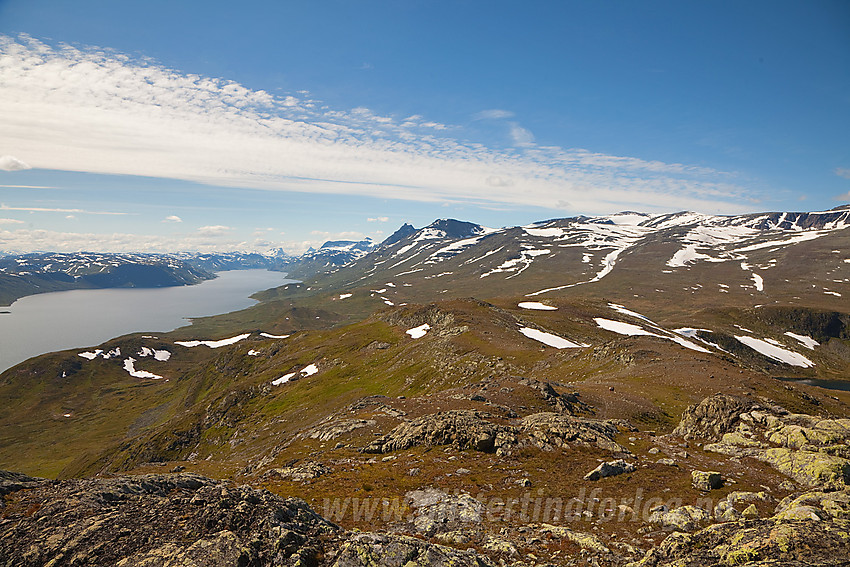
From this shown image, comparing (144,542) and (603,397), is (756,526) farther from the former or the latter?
(603,397)

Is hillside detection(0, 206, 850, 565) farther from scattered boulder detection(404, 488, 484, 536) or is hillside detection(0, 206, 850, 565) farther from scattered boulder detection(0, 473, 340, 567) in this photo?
scattered boulder detection(0, 473, 340, 567)

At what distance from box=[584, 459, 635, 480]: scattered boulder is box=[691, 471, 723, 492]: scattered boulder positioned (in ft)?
11.5

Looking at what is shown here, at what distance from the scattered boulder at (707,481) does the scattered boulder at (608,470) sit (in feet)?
11.5

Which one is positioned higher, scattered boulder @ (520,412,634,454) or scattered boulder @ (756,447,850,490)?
scattered boulder @ (756,447,850,490)

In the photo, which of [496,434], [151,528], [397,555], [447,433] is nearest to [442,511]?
[397,555]

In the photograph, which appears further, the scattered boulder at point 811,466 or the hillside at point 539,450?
the scattered boulder at point 811,466

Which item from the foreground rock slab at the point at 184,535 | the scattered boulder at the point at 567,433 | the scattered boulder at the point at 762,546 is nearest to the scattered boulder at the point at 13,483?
the foreground rock slab at the point at 184,535

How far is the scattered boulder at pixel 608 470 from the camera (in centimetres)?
2255

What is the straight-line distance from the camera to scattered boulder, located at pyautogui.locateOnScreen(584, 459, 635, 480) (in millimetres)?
22547

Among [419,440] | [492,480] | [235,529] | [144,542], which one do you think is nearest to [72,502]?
[144,542]

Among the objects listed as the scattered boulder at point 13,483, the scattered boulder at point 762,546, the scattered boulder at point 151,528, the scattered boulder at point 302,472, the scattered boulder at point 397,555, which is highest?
the scattered boulder at point 762,546

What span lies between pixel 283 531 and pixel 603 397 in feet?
130

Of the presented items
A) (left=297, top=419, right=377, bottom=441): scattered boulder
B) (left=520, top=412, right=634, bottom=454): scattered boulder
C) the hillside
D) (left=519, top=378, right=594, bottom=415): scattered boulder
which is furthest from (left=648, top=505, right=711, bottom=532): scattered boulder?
(left=297, top=419, right=377, bottom=441): scattered boulder

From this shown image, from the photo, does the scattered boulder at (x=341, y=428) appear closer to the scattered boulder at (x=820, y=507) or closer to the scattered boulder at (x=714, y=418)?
the scattered boulder at (x=714, y=418)
